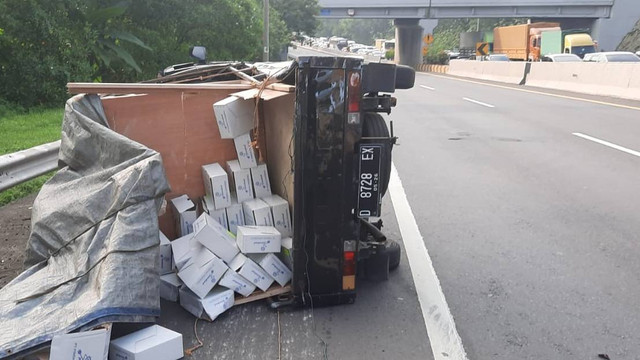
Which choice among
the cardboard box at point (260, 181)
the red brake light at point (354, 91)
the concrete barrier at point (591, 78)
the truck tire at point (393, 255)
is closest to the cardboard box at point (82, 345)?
the cardboard box at point (260, 181)

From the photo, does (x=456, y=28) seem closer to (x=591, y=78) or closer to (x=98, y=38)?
(x=591, y=78)

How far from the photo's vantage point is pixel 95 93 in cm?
427

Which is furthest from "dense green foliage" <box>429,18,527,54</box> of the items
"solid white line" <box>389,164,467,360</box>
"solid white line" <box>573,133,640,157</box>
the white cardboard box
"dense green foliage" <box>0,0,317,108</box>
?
the white cardboard box

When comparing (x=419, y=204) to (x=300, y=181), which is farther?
(x=419, y=204)

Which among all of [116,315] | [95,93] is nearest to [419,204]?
[95,93]

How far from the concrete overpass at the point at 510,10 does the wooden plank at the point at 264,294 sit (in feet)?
162

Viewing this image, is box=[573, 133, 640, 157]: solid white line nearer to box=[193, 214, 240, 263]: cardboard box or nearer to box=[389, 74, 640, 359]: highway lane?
box=[389, 74, 640, 359]: highway lane

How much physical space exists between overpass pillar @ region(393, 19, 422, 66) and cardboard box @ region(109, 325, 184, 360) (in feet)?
188

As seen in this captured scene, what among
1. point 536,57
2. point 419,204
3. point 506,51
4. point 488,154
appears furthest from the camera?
point 506,51

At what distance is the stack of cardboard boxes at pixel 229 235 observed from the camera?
3799 mm

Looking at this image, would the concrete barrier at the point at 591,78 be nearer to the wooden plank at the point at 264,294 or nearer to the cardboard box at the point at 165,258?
the wooden plank at the point at 264,294

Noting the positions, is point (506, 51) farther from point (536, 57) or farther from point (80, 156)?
point (80, 156)

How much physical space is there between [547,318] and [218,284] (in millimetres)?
2156

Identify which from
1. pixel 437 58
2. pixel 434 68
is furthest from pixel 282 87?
Result: pixel 437 58
